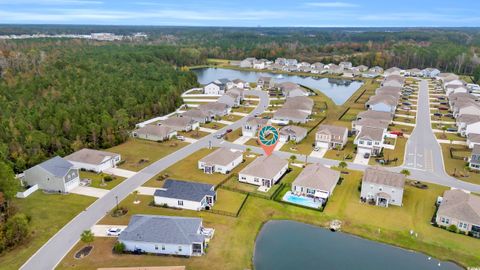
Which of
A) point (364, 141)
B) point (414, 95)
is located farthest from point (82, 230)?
point (414, 95)

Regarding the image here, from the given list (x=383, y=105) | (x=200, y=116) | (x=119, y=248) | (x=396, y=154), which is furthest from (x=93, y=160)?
(x=383, y=105)

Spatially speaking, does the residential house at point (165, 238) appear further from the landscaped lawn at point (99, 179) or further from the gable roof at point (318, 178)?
the gable roof at point (318, 178)

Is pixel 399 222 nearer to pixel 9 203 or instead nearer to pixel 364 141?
pixel 364 141

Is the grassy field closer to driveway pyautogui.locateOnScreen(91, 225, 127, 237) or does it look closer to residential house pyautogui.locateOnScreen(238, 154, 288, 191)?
driveway pyautogui.locateOnScreen(91, 225, 127, 237)

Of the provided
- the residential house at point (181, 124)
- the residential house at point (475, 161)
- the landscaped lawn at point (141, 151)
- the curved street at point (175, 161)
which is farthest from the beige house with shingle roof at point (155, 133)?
the residential house at point (475, 161)

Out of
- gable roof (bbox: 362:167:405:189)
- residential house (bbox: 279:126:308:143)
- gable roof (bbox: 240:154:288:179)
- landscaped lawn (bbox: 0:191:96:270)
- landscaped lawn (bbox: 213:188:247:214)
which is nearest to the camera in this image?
landscaped lawn (bbox: 0:191:96:270)

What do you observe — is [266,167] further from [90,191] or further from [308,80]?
[308,80]

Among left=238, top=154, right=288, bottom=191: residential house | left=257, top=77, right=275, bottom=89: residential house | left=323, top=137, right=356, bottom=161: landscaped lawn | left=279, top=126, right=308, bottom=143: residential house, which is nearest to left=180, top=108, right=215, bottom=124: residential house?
left=279, top=126, right=308, bottom=143: residential house
